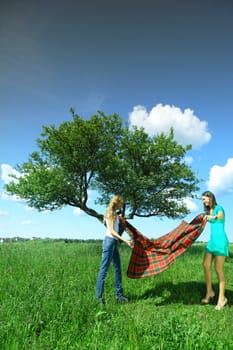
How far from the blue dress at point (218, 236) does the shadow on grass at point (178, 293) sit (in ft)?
5.01

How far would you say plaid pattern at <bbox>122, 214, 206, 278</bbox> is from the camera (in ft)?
29.5

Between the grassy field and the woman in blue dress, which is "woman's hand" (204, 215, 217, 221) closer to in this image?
the woman in blue dress

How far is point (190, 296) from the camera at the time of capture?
9625 mm

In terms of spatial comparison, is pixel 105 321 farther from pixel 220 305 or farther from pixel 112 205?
pixel 220 305

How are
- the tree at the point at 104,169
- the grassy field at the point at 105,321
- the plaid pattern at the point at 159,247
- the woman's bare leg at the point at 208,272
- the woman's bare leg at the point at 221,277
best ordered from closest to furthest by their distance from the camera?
the grassy field at the point at 105,321, the woman's bare leg at the point at 221,277, the woman's bare leg at the point at 208,272, the plaid pattern at the point at 159,247, the tree at the point at 104,169

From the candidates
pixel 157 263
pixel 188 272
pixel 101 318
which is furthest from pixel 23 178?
pixel 101 318

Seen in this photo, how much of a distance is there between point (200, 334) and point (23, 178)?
23293mm

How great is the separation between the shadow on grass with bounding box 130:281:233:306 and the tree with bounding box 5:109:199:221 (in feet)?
47.9

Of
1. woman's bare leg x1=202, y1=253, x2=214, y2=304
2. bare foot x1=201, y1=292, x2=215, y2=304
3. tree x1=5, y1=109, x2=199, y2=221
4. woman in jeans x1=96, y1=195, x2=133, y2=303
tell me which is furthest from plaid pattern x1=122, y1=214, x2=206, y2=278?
tree x1=5, y1=109, x2=199, y2=221

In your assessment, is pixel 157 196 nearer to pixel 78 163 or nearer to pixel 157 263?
pixel 78 163

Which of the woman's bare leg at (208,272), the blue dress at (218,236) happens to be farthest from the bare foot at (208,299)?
the blue dress at (218,236)

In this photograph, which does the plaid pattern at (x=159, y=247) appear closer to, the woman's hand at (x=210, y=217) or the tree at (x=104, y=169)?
the woman's hand at (x=210, y=217)

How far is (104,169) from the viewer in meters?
26.1

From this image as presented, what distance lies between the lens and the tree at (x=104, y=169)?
25328 mm
